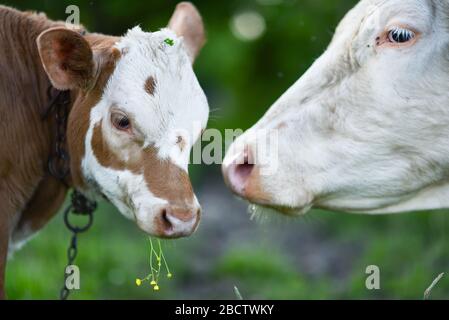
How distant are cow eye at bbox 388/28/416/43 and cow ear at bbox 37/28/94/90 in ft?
4.99

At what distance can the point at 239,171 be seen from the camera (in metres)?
4.34

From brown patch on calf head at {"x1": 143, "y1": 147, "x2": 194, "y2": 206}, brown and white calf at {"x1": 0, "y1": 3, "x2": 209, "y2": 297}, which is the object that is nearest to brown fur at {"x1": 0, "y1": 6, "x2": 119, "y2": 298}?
brown and white calf at {"x1": 0, "y1": 3, "x2": 209, "y2": 297}

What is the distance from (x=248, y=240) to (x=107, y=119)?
554 centimetres

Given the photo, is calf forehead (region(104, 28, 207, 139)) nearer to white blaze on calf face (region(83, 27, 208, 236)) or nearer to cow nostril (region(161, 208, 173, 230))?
white blaze on calf face (region(83, 27, 208, 236))

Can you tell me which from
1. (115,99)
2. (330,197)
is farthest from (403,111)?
(115,99)

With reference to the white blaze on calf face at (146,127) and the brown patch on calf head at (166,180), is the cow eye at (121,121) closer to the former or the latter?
the white blaze on calf face at (146,127)

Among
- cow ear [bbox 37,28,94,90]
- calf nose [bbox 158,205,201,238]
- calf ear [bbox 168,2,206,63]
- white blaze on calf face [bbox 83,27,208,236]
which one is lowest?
calf nose [bbox 158,205,201,238]

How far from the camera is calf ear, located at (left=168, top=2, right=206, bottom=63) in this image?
5207mm

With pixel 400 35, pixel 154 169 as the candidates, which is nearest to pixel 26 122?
pixel 154 169

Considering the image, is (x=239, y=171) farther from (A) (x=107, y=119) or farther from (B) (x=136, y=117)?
(A) (x=107, y=119)

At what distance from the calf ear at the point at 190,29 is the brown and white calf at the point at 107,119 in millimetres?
273

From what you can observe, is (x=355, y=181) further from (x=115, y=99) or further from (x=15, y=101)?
(x=15, y=101)

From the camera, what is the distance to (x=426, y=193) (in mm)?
4656

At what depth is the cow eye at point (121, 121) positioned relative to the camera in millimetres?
4512
